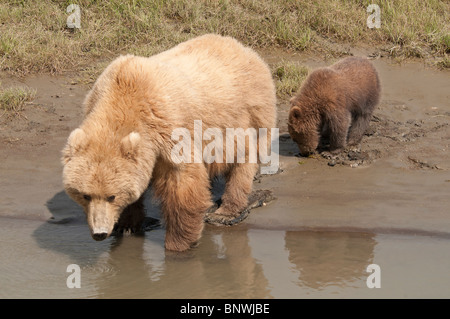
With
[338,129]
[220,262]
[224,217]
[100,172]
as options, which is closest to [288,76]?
[338,129]

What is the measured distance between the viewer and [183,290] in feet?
19.0

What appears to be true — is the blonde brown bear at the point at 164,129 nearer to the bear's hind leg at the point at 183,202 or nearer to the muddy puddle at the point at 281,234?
the bear's hind leg at the point at 183,202

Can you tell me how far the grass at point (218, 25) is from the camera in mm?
10438

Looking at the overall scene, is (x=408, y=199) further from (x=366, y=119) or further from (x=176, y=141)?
(x=176, y=141)

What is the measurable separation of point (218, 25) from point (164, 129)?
221 inches

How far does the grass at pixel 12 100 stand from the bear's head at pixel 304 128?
3518 millimetres

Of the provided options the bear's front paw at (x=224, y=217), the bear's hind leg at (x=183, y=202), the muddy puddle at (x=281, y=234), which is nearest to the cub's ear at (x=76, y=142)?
the bear's hind leg at (x=183, y=202)

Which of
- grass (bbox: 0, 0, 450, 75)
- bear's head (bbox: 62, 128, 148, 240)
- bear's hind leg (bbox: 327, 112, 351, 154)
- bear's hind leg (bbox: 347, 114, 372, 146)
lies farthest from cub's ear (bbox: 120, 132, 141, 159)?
grass (bbox: 0, 0, 450, 75)

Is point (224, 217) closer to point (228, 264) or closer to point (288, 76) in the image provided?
point (228, 264)

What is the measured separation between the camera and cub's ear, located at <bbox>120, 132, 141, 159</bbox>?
17.1 ft

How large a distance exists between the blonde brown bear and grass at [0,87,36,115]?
3177 mm

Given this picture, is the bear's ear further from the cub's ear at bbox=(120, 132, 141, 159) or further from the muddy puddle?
the cub's ear at bbox=(120, 132, 141, 159)

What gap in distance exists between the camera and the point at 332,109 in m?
8.25
